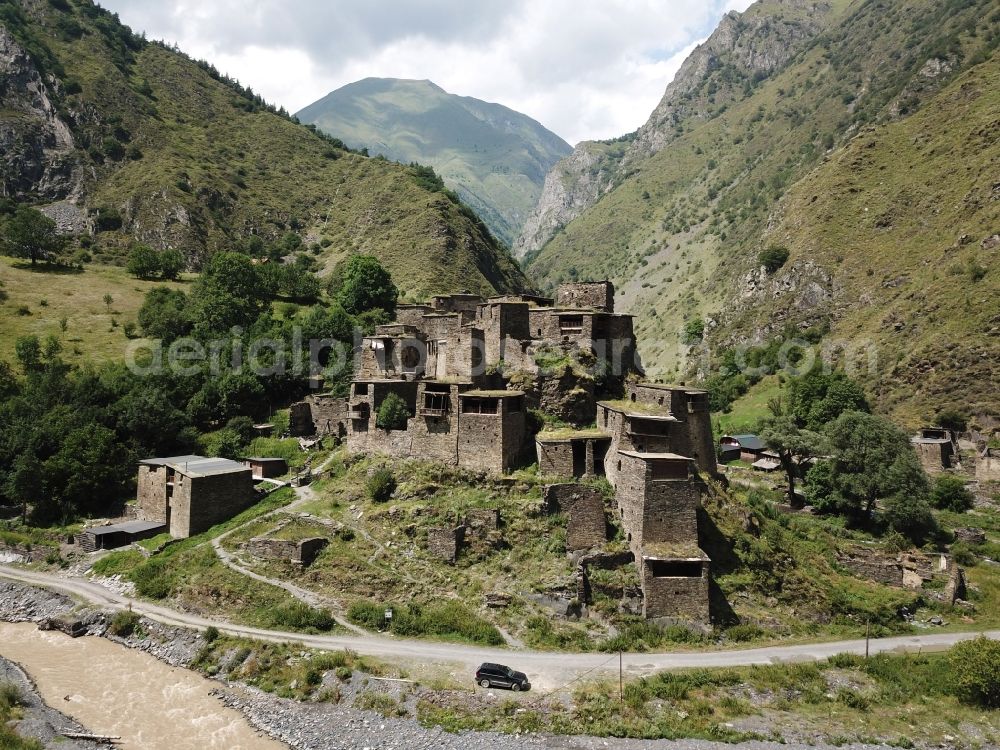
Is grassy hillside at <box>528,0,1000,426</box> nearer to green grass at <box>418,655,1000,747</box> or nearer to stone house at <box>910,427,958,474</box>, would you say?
stone house at <box>910,427,958,474</box>

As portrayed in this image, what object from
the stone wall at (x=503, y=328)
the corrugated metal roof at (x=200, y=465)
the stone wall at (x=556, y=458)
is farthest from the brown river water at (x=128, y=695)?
the stone wall at (x=503, y=328)

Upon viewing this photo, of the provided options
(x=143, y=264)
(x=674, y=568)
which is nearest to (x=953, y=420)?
(x=674, y=568)

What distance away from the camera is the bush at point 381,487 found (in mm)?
33406

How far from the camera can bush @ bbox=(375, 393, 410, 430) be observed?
117 ft

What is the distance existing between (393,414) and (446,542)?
9262 mm

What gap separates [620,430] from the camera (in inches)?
1176

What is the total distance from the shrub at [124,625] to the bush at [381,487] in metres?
12.1

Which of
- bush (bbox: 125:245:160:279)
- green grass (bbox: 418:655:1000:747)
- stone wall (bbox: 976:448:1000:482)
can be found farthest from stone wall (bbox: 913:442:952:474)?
bush (bbox: 125:245:160:279)

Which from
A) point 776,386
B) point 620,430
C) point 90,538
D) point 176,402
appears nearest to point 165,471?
point 90,538

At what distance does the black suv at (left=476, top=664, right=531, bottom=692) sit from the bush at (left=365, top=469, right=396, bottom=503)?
12726mm

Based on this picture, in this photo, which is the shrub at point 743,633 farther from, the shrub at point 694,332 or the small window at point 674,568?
the shrub at point 694,332

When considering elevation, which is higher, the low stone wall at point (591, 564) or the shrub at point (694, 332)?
the shrub at point (694, 332)

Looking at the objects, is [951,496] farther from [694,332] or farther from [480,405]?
[694,332]

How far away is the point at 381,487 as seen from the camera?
33406mm
